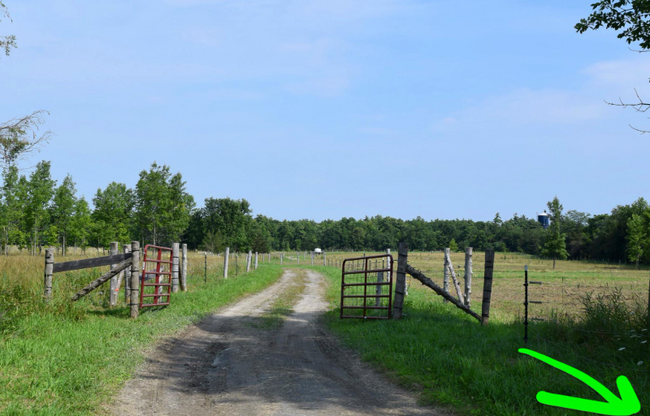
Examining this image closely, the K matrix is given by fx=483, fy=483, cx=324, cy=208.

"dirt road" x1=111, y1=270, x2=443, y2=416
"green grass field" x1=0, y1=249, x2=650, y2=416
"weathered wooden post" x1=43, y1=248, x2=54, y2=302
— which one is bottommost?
"dirt road" x1=111, y1=270, x2=443, y2=416

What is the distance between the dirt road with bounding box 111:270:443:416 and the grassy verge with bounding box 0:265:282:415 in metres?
0.41

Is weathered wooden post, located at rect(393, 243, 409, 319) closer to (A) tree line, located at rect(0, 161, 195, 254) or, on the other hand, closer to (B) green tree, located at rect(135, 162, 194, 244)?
(A) tree line, located at rect(0, 161, 195, 254)

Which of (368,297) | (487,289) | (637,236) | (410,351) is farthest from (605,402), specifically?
(637,236)

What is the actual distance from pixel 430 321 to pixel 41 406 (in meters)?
8.51

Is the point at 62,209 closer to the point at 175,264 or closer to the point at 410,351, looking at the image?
the point at 175,264

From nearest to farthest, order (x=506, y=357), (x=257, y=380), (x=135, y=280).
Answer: (x=257, y=380) → (x=506, y=357) → (x=135, y=280)

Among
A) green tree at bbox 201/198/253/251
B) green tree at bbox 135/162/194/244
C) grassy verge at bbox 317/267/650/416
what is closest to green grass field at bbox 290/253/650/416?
grassy verge at bbox 317/267/650/416

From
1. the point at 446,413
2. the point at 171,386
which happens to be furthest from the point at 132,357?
the point at 446,413

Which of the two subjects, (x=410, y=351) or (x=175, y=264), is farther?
(x=175, y=264)

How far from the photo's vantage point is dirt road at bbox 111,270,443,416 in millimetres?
6270

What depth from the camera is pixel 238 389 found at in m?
7.13

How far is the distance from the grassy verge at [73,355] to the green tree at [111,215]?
167 ft

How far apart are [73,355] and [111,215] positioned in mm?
57717

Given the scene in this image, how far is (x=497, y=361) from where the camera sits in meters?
7.78
